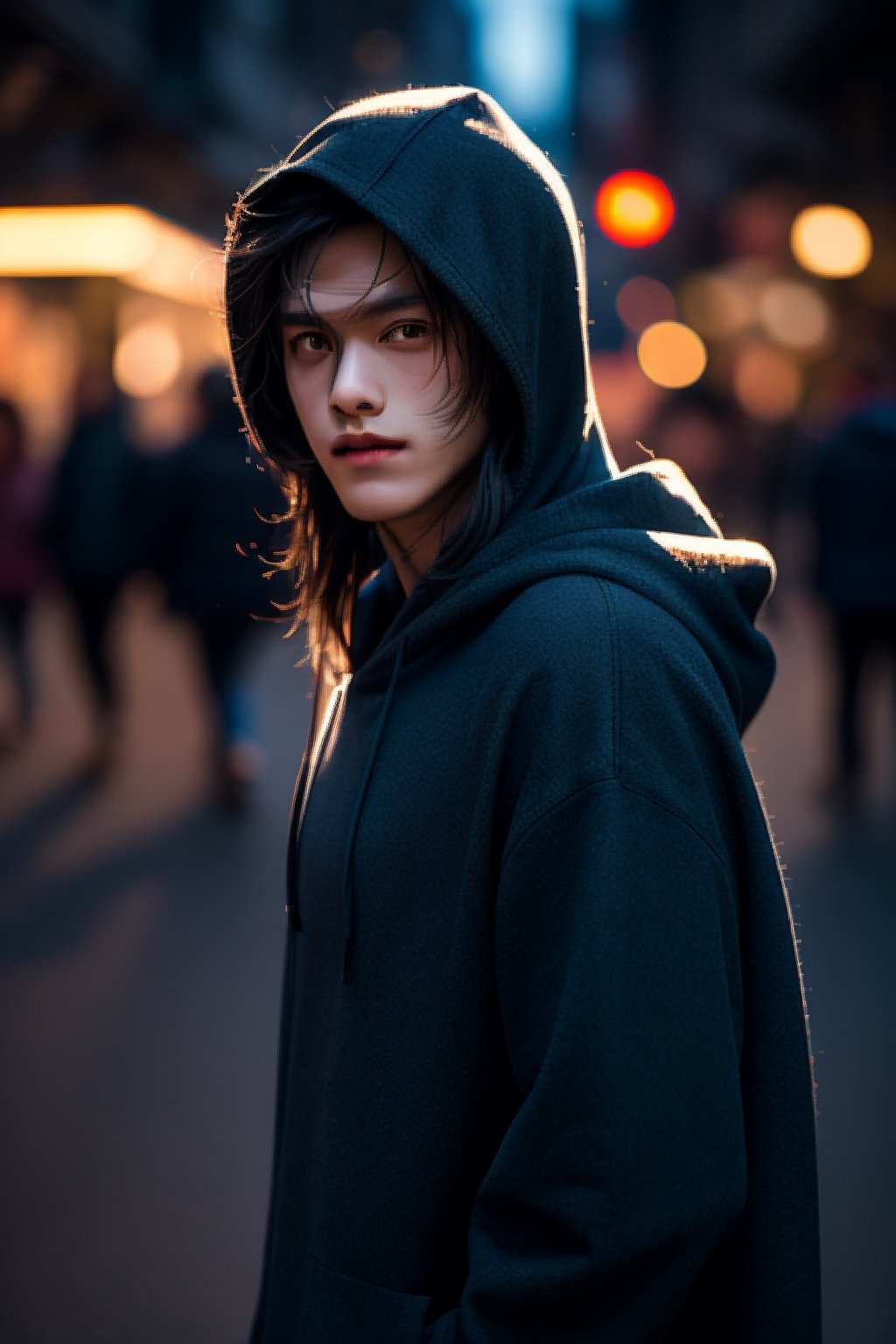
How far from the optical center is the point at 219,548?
7.29 metres

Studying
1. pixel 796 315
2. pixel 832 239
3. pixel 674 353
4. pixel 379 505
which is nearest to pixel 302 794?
pixel 379 505

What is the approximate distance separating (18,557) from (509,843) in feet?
26.0

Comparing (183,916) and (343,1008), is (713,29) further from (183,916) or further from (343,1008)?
(343,1008)

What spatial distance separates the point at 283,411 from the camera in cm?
177

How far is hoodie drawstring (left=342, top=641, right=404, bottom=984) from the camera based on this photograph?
4.74 feet

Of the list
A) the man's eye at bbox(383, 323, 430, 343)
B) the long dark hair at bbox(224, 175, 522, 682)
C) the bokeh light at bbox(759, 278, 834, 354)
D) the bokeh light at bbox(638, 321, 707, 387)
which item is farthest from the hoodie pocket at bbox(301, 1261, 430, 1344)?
the bokeh light at bbox(638, 321, 707, 387)

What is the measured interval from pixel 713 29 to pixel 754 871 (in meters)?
37.1

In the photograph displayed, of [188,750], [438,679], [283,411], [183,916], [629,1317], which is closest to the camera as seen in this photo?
[629,1317]

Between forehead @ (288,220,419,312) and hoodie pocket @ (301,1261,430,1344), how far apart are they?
3.23 feet

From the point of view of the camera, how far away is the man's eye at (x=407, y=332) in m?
1.47

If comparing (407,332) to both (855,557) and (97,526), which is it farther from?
(97,526)

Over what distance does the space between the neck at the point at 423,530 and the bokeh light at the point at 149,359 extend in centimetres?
1782

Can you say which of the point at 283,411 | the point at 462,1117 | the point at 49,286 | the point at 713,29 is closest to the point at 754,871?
the point at 462,1117

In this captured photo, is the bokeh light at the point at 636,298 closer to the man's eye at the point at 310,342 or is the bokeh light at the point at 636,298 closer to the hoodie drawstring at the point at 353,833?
the man's eye at the point at 310,342
